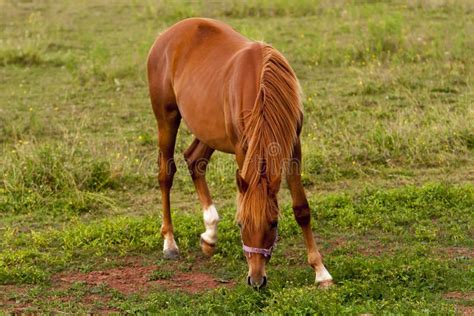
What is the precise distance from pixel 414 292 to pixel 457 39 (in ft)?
27.4

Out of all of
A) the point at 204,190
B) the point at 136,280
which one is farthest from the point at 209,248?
the point at 136,280

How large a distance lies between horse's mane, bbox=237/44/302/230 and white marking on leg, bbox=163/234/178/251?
1504 mm

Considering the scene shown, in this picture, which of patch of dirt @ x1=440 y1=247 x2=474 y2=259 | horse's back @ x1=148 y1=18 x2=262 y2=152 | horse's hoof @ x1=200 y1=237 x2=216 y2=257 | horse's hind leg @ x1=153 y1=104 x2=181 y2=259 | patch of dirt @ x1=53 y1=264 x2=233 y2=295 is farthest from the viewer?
horse's hind leg @ x1=153 y1=104 x2=181 y2=259

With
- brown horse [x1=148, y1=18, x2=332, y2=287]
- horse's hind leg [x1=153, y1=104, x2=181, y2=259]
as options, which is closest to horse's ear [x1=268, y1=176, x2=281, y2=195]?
brown horse [x1=148, y1=18, x2=332, y2=287]

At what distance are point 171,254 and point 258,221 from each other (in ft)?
5.72

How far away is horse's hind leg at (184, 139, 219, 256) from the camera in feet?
→ 20.6

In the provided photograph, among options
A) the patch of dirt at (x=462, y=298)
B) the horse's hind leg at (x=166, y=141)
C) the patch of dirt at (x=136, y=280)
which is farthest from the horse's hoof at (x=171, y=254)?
the patch of dirt at (x=462, y=298)

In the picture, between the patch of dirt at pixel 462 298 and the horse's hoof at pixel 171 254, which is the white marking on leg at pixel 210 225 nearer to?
the horse's hoof at pixel 171 254

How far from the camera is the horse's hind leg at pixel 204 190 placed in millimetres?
6273

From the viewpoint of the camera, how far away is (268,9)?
54.5ft

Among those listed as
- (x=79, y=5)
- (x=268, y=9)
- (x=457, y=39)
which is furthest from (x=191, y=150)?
(x=79, y=5)

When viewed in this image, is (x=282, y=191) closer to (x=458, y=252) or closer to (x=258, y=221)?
(x=458, y=252)

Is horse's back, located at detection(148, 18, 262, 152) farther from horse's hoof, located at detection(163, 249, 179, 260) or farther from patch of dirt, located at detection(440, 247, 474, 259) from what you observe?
patch of dirt, located at detection(440, 247, 474, 259)

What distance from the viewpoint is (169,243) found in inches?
250
